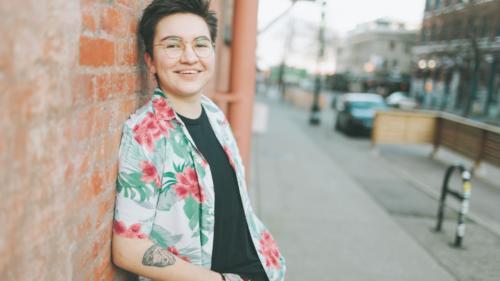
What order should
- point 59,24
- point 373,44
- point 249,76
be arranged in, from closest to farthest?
point 59,24 < point 249,76 < point 373,44

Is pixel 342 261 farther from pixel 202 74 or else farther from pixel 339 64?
pixel 339 64

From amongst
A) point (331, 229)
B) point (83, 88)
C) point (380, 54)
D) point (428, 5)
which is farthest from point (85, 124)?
point (380, 54)

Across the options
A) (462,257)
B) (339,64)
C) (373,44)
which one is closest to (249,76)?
(462,257)

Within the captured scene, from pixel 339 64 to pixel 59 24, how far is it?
104m

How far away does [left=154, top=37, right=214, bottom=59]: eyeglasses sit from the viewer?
183 centimetres

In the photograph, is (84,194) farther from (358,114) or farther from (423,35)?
(423,35)

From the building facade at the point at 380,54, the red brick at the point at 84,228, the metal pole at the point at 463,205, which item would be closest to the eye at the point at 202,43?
the red brick at the point at 84,228

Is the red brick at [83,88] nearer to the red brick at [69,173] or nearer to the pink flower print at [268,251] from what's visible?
the red brick at [69,173]

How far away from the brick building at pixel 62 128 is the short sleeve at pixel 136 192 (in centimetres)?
5

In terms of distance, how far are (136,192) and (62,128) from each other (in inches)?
20.3

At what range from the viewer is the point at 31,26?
1.02 meters

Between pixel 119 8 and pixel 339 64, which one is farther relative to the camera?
pixel 339 64

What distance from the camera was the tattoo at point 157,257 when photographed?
5.45 ft

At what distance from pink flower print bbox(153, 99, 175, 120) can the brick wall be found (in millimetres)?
140
